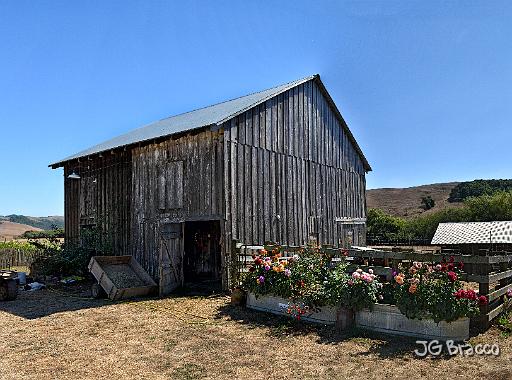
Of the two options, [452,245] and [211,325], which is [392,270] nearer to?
[211,325]

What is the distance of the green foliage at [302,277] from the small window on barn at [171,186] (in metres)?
5.18

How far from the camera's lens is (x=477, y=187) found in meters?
69.6

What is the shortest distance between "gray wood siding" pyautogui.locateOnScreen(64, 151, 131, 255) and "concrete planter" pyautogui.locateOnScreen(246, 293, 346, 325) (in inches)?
307

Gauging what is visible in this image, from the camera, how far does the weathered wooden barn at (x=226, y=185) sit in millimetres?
13758

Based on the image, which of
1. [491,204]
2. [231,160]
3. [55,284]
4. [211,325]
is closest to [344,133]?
[231,160]

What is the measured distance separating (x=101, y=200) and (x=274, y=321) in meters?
11.6

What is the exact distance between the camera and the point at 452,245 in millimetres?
21578

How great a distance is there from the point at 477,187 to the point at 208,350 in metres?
72.8

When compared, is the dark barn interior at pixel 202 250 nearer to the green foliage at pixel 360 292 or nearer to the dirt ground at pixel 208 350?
the dirt ground at pixel 208 350

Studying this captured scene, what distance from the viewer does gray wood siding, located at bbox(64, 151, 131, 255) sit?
16719mm

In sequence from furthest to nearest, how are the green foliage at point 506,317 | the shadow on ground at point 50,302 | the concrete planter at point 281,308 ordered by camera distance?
the shadow on ground at point 50,302 < the concrete planter at point 281,308 < the green foliage at point 506,317

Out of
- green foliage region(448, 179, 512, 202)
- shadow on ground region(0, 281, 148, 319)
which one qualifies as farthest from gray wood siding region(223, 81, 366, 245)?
green foliage region(448, 179, 512, 202)

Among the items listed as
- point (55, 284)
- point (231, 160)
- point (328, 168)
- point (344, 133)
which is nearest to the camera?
point (231, 160)

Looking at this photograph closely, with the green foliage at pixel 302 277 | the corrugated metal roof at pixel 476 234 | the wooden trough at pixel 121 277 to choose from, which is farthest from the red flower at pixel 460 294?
the corrugated metal roof at pixel 476 234
